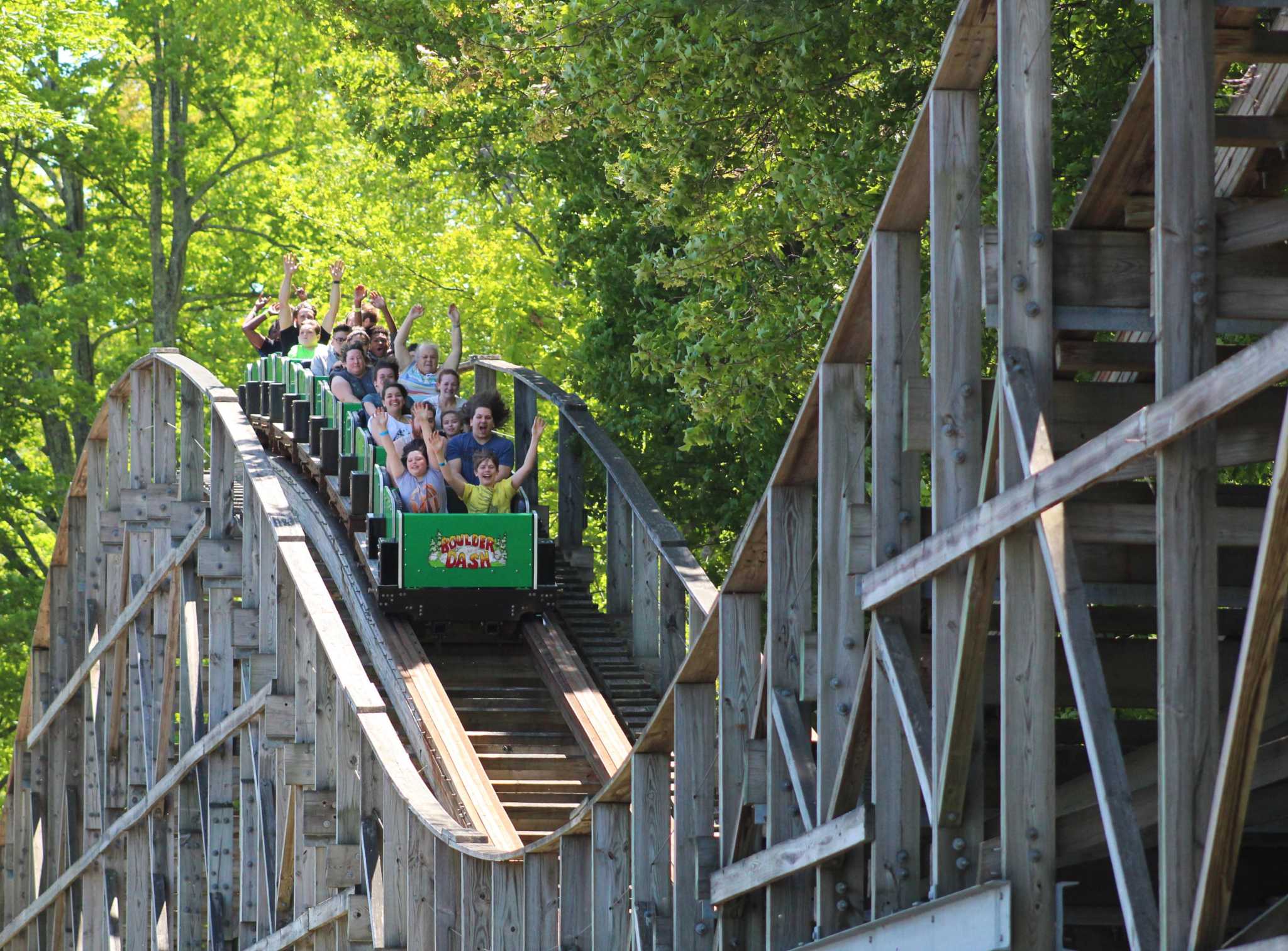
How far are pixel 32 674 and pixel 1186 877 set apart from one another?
18.2 meters

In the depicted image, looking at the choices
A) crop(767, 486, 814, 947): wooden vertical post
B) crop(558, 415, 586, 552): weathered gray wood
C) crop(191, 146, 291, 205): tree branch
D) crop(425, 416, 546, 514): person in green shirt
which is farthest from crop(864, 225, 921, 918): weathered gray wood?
crop(191, 146, 291, 205): tree branch

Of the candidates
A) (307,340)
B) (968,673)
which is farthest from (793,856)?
(307,340)

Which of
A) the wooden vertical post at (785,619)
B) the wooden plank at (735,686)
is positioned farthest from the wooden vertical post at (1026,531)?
the wooden plank at (735,686)

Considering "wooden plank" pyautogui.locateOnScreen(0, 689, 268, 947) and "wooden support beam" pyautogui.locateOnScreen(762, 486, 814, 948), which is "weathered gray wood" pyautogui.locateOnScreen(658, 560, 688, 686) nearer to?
"wooden plank" pyautogui.locateOnScreen(0, 689, 268, 947)

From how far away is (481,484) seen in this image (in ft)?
48.4

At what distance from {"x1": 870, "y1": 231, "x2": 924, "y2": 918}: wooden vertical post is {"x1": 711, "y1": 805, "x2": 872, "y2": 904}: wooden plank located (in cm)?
8

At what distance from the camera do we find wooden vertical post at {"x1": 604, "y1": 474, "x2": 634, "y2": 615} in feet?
49.8

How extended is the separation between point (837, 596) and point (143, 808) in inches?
443

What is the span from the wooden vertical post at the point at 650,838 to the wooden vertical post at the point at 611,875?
0.80 feet

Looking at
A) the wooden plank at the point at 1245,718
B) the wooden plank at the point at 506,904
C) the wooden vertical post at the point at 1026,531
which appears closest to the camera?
the wooden plank at the point at 1245,718

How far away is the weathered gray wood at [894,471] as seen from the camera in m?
6.39

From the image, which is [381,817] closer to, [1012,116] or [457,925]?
[457,925]

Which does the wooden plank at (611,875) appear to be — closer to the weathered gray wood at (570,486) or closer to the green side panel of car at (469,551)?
the green side panel of car at (469,551)

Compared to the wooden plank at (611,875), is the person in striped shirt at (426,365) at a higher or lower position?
higher
